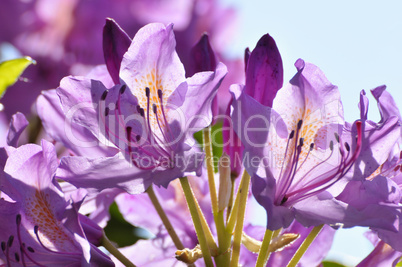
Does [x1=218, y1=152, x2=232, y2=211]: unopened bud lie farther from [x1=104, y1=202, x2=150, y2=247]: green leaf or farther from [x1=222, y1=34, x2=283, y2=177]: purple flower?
[x1=104, y1=202, x2=150, y2=247]: green leaf

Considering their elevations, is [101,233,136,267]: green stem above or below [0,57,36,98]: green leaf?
below

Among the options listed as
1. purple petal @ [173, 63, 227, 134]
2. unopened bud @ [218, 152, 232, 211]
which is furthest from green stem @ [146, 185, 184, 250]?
purple petal @ [173, 63, 227, 134]

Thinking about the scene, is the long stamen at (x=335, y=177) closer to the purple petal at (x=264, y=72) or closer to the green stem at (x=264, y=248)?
the green stem at (x=264, y=248)

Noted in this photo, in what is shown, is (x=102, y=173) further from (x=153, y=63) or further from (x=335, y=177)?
(x=335, y=177)

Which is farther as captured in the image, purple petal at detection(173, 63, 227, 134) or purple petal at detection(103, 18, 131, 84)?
purple petal at detection(103, 18, 131, 84)

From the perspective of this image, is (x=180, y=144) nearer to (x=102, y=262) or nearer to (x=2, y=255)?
(x=102, y=262)

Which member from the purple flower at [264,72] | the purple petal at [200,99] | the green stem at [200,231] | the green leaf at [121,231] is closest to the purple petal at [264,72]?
the purple flower at [264,72]

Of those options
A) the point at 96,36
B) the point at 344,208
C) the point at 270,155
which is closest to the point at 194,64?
the point at 270,155
